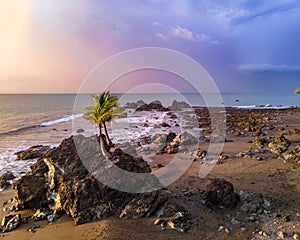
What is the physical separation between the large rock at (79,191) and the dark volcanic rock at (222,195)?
270cm

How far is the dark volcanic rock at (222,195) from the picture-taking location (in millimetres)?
13906

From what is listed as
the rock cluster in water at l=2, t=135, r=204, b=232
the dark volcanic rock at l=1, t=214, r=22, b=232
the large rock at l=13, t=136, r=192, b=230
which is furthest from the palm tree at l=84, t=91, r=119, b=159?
the dark volcanic rock at l=1, t=214, r=22, b=232

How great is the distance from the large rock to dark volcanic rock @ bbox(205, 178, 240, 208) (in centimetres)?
270

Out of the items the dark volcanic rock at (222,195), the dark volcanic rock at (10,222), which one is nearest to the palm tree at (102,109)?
the dark volcanic rock at (10,222)

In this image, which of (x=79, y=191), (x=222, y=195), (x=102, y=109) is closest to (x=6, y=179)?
(x=102, y=109)

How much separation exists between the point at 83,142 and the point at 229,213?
1047 cm

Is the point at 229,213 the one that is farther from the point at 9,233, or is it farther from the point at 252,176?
the point at 9,233

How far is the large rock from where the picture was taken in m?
13.0

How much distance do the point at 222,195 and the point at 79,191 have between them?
834cm

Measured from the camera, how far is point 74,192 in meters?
13.3

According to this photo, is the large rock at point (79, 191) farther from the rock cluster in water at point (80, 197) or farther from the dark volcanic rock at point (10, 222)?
the dark volcanic rock at point (10, 222)

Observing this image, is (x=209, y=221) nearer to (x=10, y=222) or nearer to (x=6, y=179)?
(x=10, y=222)

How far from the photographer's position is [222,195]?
14023 millimetres

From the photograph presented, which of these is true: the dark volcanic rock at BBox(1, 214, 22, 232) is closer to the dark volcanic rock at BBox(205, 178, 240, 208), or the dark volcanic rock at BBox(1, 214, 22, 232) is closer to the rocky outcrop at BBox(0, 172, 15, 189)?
the rocky outcrop at BBox(0, 172, 15, 189)
